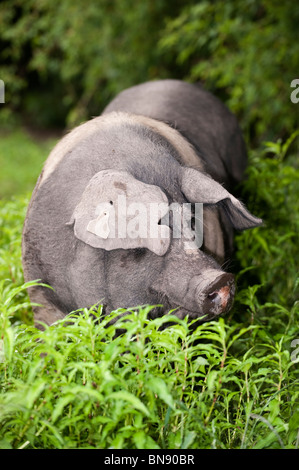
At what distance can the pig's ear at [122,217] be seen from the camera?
227 centimetres

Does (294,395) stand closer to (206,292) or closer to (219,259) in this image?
(206,292)

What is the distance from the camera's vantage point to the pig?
2279 millimetres

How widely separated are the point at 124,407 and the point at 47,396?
24 centimetres

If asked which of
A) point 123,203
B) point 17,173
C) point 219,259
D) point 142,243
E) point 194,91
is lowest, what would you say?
point 17,173

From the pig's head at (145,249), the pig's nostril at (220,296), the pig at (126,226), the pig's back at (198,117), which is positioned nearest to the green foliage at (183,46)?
the pig's back at (198,117)

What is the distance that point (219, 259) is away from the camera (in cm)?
296

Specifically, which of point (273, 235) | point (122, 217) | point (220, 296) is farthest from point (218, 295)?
point (273, 235)

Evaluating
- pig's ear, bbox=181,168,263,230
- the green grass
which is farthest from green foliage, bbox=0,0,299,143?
the green grass

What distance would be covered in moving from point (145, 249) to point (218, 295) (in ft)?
1.18

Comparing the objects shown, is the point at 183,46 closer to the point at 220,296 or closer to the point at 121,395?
the point at 220,296

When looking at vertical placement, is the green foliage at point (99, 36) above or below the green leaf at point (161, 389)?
above

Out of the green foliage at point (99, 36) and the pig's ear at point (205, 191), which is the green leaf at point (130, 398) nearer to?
the pig's ear at point (205, 191)
